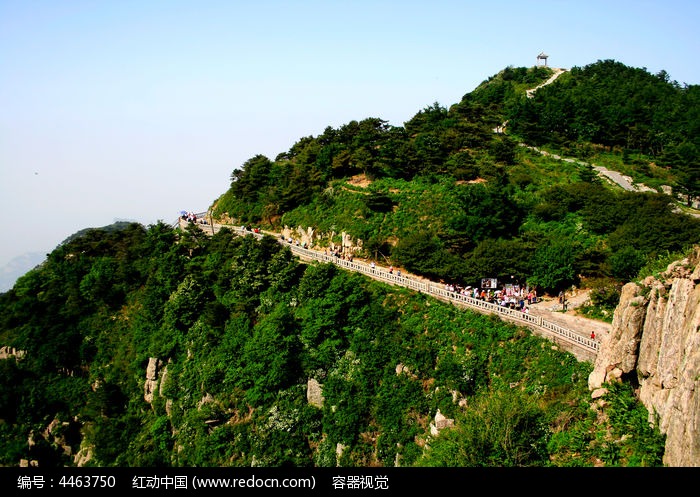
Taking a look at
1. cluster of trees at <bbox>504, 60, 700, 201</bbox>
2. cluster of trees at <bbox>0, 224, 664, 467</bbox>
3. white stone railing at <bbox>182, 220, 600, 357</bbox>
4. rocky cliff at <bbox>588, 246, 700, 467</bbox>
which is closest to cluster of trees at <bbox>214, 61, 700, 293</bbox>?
cluster of trees at <bbox>504, 60, 700, 201</bbox>

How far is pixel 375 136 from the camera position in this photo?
54094 mm

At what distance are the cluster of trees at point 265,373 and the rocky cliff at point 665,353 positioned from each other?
96 centimetres

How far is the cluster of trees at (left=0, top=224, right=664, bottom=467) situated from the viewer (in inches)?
925

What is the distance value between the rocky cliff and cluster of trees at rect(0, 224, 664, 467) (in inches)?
37.8

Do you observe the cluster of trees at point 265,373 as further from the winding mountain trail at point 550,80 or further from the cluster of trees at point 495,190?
the winding mountain trail at point 550,80

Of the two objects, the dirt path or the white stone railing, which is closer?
the white stone railing

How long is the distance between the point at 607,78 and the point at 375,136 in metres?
49.3

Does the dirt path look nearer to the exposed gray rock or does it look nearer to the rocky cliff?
the rocky cliff

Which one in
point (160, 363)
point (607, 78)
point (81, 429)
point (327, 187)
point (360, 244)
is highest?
point (607, 78)

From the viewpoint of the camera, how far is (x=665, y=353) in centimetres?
1858

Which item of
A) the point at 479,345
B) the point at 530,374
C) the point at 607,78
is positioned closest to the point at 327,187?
the point at 479,345

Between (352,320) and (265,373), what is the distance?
20.5 feet
